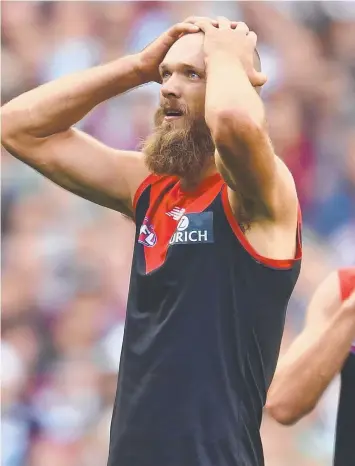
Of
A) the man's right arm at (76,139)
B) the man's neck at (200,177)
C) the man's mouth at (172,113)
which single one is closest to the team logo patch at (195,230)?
the man's neck at (200,177)

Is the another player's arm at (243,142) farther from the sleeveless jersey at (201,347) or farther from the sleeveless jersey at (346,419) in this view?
A: the sleeveless jersey at (346,419)

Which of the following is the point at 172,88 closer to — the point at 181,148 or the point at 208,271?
the point at 181,148

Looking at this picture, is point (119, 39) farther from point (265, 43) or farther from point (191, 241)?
point (191, 241)

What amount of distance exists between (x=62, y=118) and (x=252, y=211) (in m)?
0.73

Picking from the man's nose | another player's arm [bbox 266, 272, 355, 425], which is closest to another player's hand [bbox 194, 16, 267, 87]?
the man's nose

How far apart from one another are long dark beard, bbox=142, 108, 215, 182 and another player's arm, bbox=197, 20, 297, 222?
0.16 meters

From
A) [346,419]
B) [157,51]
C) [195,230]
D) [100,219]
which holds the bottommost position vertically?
[346,419]

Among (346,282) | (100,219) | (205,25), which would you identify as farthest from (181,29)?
(100,219)

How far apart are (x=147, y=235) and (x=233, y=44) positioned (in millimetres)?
522

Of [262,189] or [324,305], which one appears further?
[324,305]

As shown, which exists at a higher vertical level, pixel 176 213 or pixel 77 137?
pixel 77 137

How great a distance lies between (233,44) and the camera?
2195 millimetres

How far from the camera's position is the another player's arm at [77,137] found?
8.33ft

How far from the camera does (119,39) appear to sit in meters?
5.12
